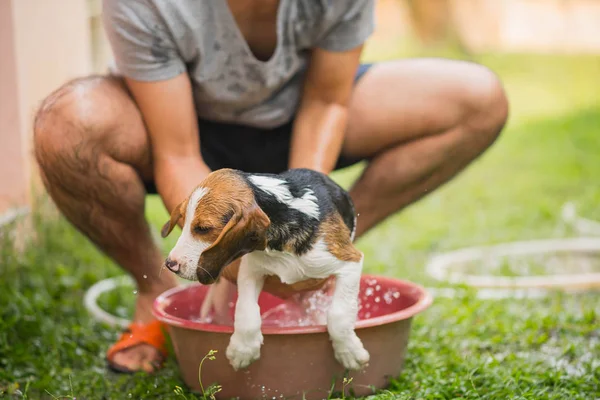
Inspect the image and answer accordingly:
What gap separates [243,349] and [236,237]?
15.0 inches

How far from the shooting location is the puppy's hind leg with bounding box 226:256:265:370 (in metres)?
1.96

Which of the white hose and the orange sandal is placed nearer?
the orange sandal

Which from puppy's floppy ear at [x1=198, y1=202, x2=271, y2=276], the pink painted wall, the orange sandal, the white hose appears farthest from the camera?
the pink painted wall

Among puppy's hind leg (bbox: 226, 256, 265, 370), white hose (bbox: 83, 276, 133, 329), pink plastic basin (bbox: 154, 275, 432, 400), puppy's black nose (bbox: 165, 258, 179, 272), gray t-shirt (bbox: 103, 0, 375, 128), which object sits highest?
gray t-shirt (bbox: 103, 0, 375, 128)

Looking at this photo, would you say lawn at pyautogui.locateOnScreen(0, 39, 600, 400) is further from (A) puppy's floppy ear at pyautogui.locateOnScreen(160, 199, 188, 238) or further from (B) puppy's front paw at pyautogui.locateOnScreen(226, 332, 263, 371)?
(A) puppy's floppy ear at pyautogui.locateOnScreen(160, 199, 188, 238)

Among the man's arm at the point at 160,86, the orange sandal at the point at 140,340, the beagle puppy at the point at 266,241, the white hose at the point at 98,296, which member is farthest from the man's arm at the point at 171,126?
the white hose at the point at 98,296

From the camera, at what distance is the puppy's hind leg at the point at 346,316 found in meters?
1.98

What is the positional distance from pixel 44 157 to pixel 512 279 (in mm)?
2099

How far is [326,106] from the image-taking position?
2.66 meters

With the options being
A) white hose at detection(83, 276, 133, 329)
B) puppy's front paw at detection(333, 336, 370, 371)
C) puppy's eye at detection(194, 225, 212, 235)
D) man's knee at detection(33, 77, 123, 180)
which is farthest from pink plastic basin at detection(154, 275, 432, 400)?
white hose at detection(83, 276, 133, 329)

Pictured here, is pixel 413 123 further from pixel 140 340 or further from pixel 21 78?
pixel 21 78

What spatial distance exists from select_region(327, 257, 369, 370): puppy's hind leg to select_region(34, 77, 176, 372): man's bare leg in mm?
763

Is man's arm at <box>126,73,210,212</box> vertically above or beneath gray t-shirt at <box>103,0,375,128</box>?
beneath

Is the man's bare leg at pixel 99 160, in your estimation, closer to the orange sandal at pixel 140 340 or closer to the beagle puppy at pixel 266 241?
the orange sandal at pixel 140 340
